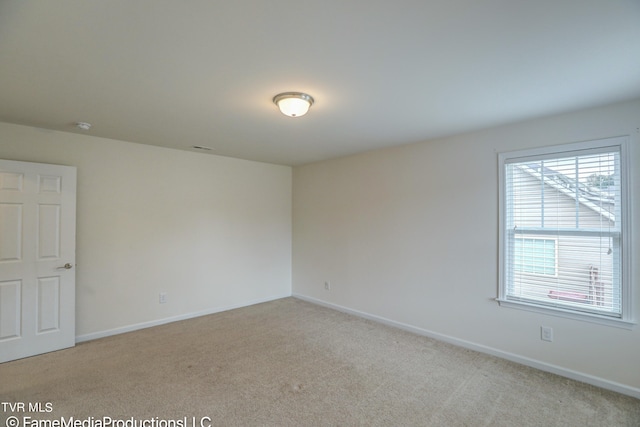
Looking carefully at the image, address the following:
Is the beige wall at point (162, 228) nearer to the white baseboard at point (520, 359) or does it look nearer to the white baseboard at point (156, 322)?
the white baseboard at point (156, 322)

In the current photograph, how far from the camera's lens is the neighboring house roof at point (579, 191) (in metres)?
2.57

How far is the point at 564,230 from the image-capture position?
2.77m

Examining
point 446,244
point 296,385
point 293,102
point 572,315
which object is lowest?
point 296,385

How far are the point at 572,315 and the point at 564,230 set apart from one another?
0.76m

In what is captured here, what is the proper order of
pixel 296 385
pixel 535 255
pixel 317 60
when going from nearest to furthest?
pixel 317 60 < pixel 296 385 < pixel 535 255

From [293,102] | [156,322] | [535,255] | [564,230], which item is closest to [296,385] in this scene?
[293,102]

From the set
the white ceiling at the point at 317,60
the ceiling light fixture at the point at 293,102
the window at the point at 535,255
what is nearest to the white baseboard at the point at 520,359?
the window at the point at 535,255

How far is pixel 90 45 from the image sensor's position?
1.71m

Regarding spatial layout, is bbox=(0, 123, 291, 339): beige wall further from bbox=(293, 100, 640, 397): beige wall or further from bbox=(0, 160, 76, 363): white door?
bbox=(293, 100, 640, 397): beige wall

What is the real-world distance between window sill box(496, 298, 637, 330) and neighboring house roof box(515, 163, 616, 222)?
831 millimetres

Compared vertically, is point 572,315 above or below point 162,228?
A: below

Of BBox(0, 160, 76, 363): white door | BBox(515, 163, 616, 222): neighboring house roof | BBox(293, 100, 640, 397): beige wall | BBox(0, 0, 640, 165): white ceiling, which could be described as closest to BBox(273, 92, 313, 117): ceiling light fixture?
BBox(0, 0, 640, 165): white ceiling

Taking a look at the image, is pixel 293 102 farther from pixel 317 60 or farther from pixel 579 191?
pixel 579 191

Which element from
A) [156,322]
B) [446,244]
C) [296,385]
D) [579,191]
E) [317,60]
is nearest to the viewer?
[317,60]
